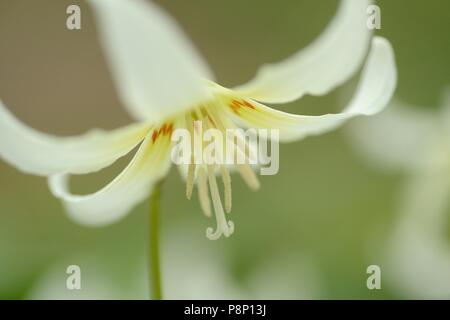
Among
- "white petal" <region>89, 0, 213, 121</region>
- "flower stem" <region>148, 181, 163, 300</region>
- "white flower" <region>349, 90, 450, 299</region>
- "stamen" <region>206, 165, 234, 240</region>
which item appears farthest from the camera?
"white flower" <region>349, 90, 450, 299</region>

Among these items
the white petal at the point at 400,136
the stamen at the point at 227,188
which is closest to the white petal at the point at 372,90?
the stamen at the point at 227,188

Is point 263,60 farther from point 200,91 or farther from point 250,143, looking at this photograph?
point 200,91

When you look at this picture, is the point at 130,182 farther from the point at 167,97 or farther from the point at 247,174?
the point at 167,97

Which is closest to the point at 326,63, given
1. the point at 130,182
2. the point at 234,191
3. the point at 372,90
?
the point at 372,90

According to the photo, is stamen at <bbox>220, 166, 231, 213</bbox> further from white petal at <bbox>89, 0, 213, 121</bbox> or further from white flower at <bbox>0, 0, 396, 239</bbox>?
white petal at <bbox>89, 0, 213, 121</bbox>

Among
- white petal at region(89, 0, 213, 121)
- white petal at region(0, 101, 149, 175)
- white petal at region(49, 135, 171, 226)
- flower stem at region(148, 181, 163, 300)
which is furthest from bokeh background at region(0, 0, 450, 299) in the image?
white petal at region(89, 0, 213, 121)
